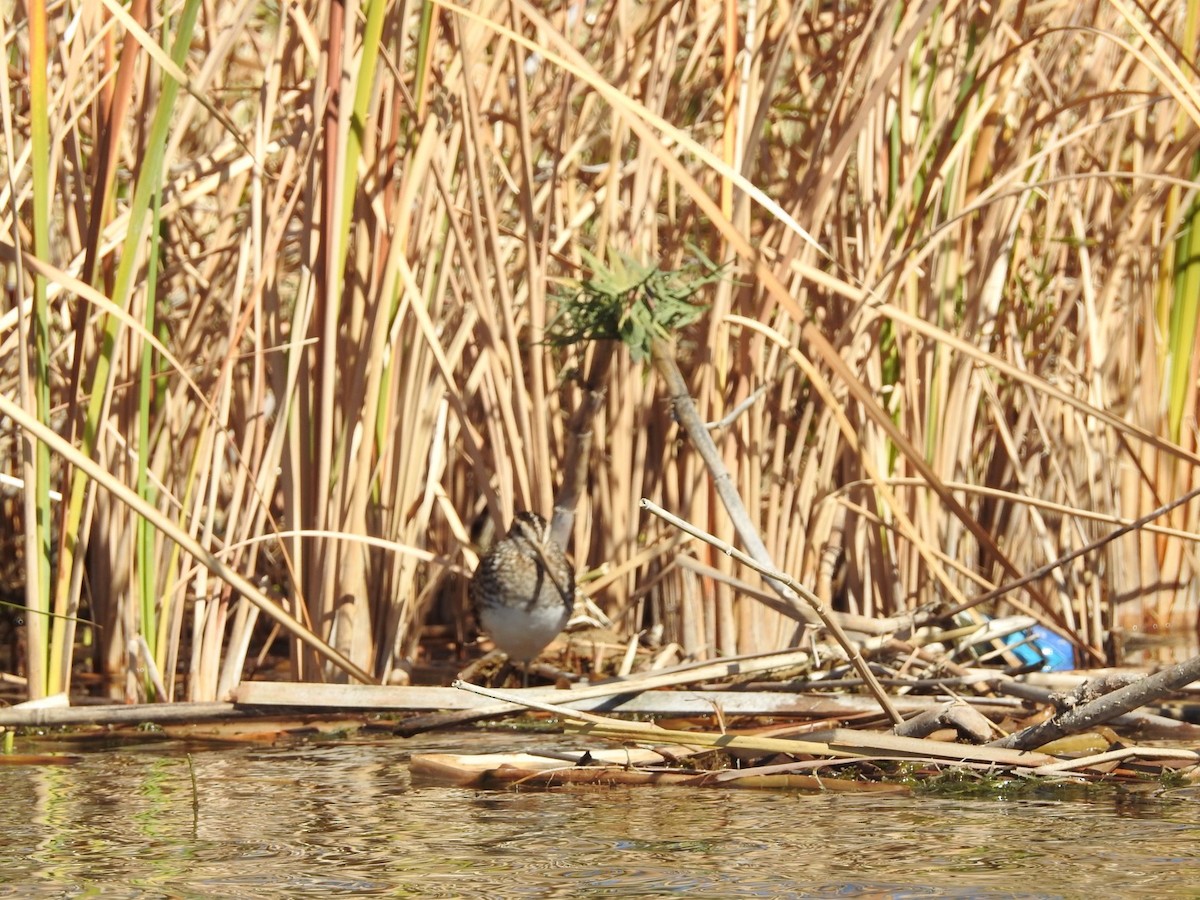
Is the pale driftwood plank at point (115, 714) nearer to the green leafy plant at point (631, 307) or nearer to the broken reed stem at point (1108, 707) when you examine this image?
the green leafy plant at point (631, 307)

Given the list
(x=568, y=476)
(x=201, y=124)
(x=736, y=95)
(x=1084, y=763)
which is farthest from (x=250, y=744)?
(x=201, y=124)

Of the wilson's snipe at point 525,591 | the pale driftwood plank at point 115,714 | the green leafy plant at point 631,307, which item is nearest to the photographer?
the pale driftwood plank at point 115,714

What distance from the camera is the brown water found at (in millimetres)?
1812

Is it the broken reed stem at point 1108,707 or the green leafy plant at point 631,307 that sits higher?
the green leafy plant at point 631,307

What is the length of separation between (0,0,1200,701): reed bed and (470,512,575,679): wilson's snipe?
13 centimetres

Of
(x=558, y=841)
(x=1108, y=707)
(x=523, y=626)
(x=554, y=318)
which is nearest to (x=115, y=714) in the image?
(x=523, y=626)

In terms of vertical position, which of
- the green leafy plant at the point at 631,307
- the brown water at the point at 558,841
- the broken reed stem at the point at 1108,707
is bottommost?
the brown water at the point at 558,841

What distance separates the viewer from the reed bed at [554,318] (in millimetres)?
2996

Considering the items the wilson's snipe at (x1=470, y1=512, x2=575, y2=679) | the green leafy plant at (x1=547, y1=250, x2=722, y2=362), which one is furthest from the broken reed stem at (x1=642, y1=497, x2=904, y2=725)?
the wilson's snipe at (x1=470, y1=512, x2=575, y2=679)

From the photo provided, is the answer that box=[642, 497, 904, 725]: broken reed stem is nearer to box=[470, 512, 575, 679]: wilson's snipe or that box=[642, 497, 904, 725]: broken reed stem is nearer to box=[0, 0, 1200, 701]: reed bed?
box=[0, 0, 1200, 701]: reed bed

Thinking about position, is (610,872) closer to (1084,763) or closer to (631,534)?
(1084,763)

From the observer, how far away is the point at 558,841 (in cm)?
207

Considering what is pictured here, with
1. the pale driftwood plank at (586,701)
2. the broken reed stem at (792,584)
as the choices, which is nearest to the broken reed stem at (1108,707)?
the broken reed stem at (792,584)

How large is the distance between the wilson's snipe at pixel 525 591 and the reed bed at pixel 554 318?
13 centimetres
